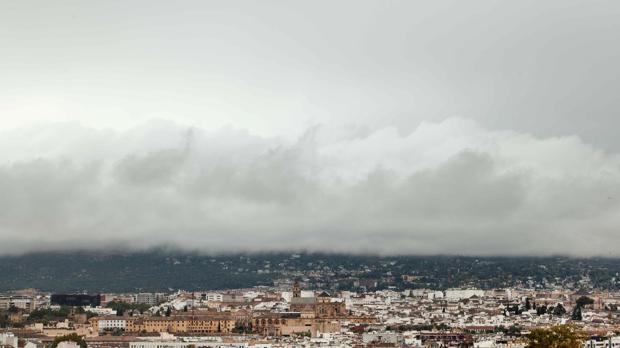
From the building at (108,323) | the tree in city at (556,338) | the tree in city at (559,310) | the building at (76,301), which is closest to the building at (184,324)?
the building at (108,323)

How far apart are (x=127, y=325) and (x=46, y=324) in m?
9.72

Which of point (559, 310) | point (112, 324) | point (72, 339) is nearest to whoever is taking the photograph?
point (72, 339)

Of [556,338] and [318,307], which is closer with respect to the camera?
[556,338]

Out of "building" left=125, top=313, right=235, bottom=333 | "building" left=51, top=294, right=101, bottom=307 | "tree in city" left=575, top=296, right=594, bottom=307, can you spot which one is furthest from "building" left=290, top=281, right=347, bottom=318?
"tree in city" left=575, top=296, right=594, bottom=307

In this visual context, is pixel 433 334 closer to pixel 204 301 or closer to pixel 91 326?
pixel 91 326

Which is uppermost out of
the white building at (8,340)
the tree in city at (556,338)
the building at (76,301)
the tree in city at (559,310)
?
the building at (76,301)

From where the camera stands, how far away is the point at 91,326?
144 meters

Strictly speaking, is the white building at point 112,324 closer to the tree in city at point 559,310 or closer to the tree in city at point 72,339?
the tree in city at point 72,339

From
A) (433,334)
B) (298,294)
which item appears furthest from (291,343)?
(298,294)

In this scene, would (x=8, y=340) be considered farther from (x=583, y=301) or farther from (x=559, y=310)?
(x=583, y=301)

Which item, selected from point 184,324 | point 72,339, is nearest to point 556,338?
point 72,339

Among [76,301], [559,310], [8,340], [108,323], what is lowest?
[8,340]

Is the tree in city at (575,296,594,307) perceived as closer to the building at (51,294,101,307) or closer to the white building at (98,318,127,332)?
the white building at (98,318,127,332)

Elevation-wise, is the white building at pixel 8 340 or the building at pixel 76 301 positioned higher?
the building at pixel 76 301
